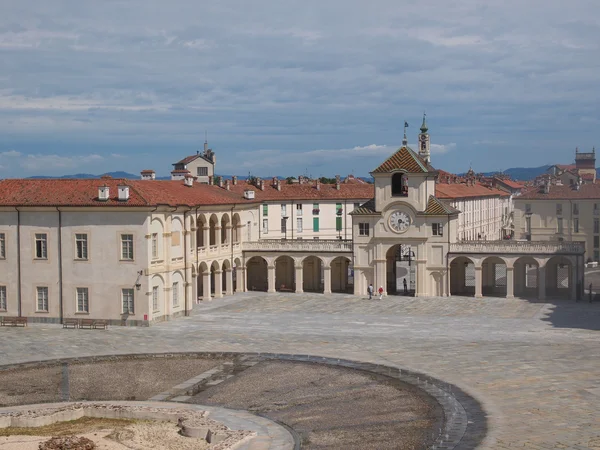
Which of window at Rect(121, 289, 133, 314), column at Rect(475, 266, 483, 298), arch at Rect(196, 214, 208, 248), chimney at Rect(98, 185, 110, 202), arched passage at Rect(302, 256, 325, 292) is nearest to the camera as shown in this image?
window at Rect(121, 289, 133, 314)

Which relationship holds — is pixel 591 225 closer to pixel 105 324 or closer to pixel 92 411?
pixel 105 324

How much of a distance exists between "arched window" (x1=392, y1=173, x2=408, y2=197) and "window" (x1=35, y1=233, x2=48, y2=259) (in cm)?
2995

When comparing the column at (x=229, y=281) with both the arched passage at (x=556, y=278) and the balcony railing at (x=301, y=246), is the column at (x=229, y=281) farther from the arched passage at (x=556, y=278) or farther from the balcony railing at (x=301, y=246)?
the arched passage at (x=556, y=278)

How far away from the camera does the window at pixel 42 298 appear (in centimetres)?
6462

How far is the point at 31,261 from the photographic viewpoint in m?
64.9

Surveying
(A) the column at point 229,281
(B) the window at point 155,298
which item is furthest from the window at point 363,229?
(B) the window at point 155,298

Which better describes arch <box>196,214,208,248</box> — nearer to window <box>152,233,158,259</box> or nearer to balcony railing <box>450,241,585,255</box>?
window <box>152,233,158,259</box>

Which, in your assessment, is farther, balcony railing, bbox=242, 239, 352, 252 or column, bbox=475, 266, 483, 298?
balcony railing, bbox=242, 239, 352, 252

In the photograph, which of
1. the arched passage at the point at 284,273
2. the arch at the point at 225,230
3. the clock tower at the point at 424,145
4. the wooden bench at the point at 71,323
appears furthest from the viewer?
the clock tower at the point at 424,145

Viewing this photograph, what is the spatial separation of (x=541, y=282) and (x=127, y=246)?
111 ft

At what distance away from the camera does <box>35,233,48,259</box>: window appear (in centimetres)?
6469

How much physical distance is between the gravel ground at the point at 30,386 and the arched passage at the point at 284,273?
41352mm

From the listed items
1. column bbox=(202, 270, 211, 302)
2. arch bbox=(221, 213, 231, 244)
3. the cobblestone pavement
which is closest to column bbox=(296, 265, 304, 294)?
the cobblestone pavement

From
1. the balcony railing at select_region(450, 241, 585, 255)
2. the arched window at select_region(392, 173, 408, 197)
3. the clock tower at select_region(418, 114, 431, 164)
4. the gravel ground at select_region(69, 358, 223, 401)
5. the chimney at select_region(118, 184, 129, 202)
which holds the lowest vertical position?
the gravel ground at select_region(69, 358, 223, 401)
